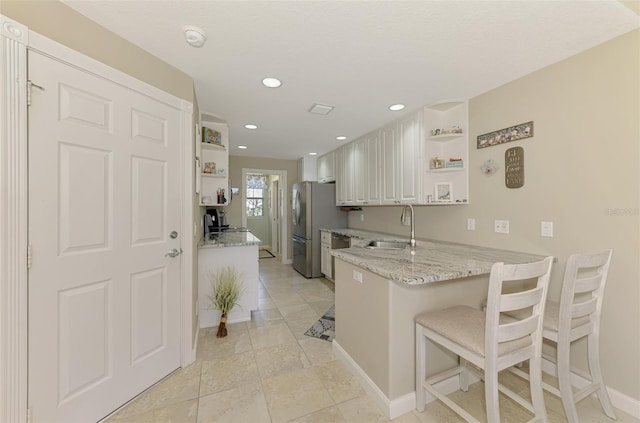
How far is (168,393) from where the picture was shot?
1.73m

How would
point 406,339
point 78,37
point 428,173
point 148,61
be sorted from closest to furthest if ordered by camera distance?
1. point 78,37
2. point 406,339
3. point 148,61
4. point 428,173

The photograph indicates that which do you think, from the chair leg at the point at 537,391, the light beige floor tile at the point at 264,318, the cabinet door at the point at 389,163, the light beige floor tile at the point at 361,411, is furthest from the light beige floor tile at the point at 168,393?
the cabinet door at the point at 389,163

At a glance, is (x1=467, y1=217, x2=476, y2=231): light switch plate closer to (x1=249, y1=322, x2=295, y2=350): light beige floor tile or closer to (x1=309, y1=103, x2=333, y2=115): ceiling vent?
(x1=309, y1=103, x2=333, y2=115): ceiling vent

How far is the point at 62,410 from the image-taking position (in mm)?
1346

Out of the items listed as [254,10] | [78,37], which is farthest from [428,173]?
[78,37]

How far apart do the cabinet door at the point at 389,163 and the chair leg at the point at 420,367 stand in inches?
71.9

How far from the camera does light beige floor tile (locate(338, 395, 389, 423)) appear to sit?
1.53 meters

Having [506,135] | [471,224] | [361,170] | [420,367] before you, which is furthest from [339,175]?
[420,367]

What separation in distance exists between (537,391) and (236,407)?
172 cm

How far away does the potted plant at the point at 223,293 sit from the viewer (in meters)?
2.53

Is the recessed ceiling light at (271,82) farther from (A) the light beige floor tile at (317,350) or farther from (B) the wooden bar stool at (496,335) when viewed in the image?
(A) the light beige floor tile at (317,350)

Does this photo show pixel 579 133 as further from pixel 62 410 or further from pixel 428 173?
pixel 62 410

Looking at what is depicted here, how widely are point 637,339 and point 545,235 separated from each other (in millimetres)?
758

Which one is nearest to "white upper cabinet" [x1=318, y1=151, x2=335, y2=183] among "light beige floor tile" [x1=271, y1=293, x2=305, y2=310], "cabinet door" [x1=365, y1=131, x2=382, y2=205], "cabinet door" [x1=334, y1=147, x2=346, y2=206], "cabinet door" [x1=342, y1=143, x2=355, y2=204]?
"cabinet door" [x1=334, y1=147, x2=346, y2=206]
